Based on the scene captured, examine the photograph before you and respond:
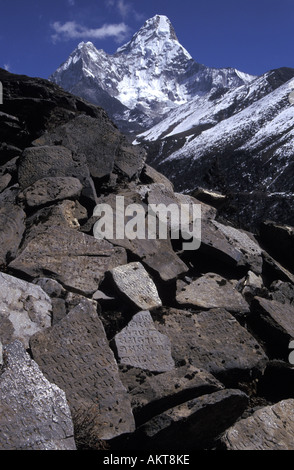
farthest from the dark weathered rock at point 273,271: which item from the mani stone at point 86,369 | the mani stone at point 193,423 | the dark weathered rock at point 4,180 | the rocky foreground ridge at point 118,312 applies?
the dark weathered rock at point 4,180

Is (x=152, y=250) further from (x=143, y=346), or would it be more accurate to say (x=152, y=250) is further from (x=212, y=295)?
(x=143, y=346)

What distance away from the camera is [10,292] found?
7.31m

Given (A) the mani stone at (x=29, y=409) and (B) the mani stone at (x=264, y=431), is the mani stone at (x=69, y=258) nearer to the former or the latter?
(A) the mani stone at (x=29, y=409)

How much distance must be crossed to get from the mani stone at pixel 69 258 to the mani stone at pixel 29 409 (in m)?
2.37

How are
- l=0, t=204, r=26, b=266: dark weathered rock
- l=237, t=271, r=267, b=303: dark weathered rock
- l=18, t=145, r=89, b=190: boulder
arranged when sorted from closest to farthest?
1. l=0, t=204, r=26, b=266: dark weathered rock
2. l=237, t=271, r=267, b=303: dark weathered rock
3. l=18, t=145, r=89, b=190: boulder

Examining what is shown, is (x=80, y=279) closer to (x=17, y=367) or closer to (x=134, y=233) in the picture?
(x=134, y=233)

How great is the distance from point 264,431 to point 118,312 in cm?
311

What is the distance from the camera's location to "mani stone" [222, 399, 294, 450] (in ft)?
20.7

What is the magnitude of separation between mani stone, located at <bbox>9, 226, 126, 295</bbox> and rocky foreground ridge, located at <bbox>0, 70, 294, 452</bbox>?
0.08ft

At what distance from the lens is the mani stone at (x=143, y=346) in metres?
7.15

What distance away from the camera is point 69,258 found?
28.2 feet

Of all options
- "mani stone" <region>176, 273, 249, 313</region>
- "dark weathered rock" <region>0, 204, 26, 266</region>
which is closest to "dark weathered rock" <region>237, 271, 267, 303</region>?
"mani stone" <region>176, 273, 249, 313</region>

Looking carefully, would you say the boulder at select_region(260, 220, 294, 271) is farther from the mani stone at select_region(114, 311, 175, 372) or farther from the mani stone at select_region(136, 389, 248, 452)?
the mani stone at select_region(136, 389, 248, 452)
